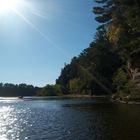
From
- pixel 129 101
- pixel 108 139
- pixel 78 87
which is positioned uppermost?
pixel 78 87

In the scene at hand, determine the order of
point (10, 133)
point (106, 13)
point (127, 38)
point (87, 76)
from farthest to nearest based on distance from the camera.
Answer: point (87, 76) → point (106, 13) → point (127, 38) → point (10, 133)

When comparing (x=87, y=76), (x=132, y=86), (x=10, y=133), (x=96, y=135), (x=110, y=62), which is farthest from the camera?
(x=87, y=76)

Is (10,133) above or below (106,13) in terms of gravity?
below

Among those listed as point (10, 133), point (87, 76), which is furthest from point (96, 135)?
point (87, 76)

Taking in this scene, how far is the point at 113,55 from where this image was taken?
142 metres

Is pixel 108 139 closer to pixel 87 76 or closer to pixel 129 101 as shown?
pixel 129 101

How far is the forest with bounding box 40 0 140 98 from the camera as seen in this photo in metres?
72.8

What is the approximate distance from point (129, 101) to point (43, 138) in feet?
165

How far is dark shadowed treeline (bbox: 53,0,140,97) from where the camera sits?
72.6 metres

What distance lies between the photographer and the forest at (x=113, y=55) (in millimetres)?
72750

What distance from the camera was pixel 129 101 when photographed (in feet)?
261

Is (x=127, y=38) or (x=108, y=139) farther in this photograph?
(x=127, y=38)

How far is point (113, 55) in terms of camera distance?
466ft

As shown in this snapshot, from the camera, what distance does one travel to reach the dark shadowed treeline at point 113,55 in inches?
2859
